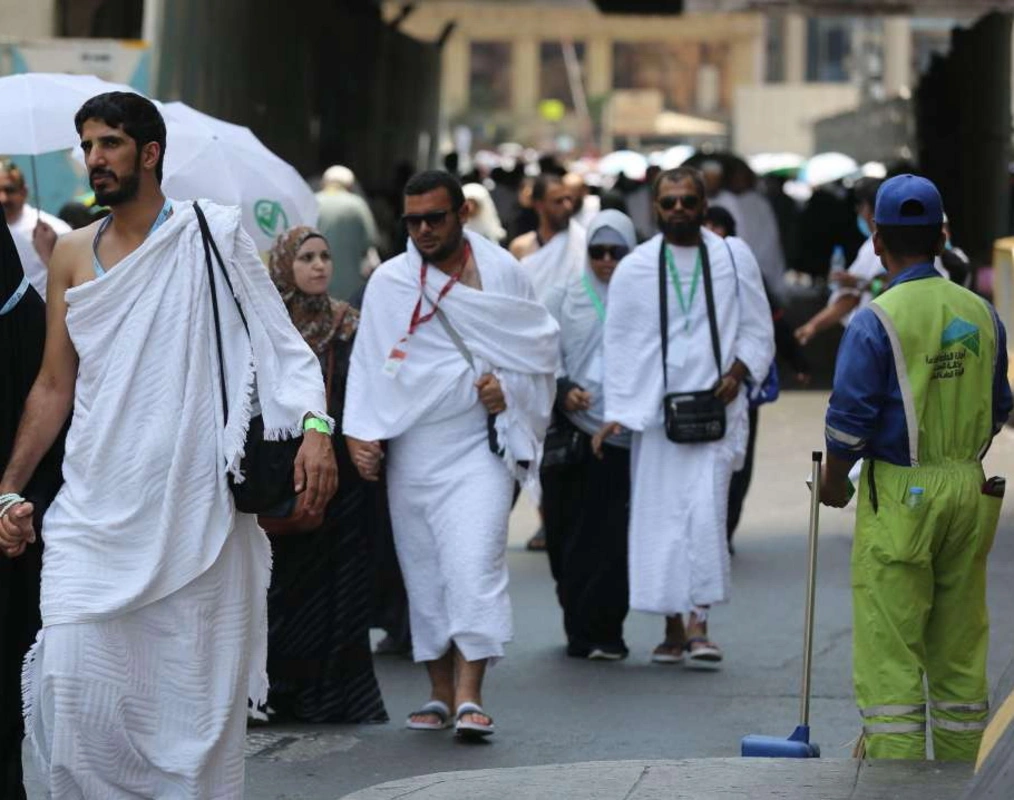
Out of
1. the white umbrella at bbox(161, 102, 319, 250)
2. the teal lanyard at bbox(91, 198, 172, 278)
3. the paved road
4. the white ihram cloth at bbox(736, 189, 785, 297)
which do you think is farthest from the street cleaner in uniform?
the white ihram cloth at bbox(736, 189, 785, 297)

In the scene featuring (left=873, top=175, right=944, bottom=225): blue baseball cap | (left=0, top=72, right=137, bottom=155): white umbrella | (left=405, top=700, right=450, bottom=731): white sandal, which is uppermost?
(left=0, top=72, right=137, bottom=155): white umbrella

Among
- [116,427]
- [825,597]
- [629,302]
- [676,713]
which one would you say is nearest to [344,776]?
[676,713]

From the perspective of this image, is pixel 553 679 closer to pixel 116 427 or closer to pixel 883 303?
pixel 883 303

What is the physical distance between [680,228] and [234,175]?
5.76 ft

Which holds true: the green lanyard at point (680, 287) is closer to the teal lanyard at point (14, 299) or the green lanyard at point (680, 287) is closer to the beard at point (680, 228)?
the beard at point (680, 228)

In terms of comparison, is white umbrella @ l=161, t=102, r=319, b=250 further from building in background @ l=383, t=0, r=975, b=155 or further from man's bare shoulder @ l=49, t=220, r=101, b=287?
building in background @ l=383, t=0, r=975, b=155

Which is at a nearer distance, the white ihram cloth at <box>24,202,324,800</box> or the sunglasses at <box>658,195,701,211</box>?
the white ihram cloth at <box>24,202,324,800</box>

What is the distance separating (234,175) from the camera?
9500mm

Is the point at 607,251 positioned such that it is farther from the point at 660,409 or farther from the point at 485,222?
the point at 485,222

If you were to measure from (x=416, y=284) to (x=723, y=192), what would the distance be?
958cm

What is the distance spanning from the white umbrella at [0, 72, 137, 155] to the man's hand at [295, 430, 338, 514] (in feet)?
11.6

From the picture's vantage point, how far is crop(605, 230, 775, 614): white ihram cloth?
9.27 meters

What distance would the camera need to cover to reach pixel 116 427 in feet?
18.2

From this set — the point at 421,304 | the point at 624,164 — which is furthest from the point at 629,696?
the point at 624,164
